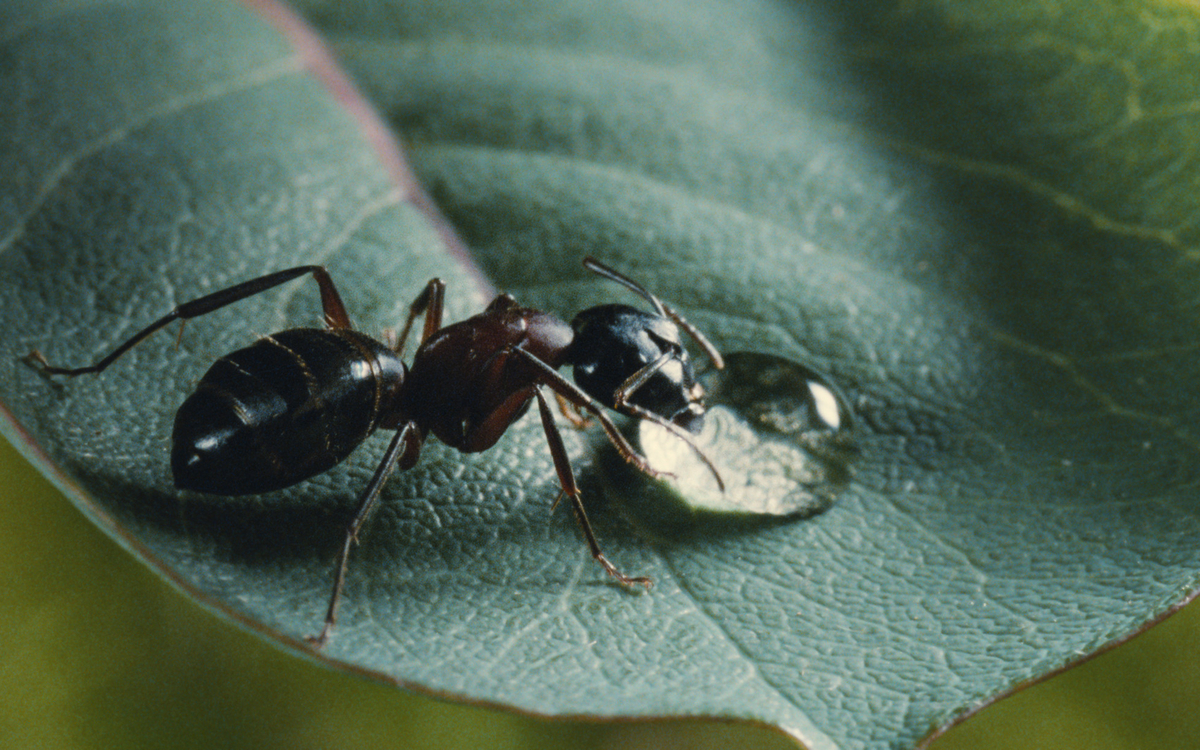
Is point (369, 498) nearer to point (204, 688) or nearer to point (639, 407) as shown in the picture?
point (639, 407)

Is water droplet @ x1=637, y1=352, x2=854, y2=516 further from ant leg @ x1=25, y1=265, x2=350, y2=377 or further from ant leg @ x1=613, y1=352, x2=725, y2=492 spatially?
ant leg @ x1=25, y1=265, x2=350, y2=377

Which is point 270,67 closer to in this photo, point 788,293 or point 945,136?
point 788,293

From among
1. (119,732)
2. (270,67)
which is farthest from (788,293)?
(119,732)

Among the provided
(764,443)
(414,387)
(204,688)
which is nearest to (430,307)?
(414,387)

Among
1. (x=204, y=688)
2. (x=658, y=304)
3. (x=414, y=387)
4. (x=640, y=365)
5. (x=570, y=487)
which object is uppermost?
(x=658, y=304)

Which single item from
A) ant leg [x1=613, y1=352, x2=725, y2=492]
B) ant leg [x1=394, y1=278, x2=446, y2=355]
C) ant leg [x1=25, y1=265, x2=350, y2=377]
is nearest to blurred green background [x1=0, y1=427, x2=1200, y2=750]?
ant leg [x1=25, y1=265, x2=350, y2=377]

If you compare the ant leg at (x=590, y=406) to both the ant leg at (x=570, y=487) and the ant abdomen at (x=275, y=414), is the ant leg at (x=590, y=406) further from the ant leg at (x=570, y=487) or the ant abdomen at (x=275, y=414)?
the ant abdomen at (x=275, y=414)

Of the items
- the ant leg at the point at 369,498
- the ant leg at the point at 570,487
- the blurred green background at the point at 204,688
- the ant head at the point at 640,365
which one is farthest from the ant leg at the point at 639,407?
the blurred green background at the point at 204,688
